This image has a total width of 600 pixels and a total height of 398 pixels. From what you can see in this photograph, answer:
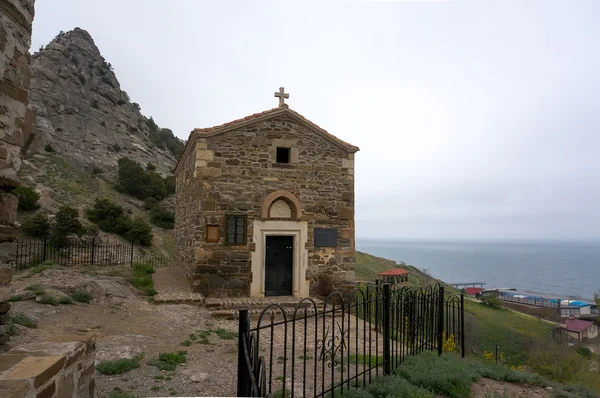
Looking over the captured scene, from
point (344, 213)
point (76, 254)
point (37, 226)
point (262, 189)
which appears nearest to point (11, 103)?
point (262, 189)

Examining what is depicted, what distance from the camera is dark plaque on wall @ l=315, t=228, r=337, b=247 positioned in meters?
11.7

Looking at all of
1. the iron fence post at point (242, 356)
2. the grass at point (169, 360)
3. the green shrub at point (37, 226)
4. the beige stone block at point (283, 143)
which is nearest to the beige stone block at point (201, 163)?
the beige stone block at point (283, 143)

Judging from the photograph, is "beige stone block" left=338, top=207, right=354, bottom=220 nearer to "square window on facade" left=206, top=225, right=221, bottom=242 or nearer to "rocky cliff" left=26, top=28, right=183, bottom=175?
"square window on facade" left=206, top=225, right=221, bottom=242

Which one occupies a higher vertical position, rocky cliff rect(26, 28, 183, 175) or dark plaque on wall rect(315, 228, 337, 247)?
rocky cliff rect(26, 28, 183, 175)

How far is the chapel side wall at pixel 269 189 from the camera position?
1083 cm

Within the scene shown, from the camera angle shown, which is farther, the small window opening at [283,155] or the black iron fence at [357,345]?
the small window opening at [283,155]

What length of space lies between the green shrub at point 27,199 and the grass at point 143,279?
9.98 metres

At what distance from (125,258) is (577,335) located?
2954cm

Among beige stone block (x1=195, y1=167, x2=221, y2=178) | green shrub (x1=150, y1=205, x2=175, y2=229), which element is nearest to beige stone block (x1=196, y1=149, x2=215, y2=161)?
beige stone block (x1=195, y1=167, x2=221, y2=178)

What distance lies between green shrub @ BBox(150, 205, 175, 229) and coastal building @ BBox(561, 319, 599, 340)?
3016 cm

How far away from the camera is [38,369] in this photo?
2410mm

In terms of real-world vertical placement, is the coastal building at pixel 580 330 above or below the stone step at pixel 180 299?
below

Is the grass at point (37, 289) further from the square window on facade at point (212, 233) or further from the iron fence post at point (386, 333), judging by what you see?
the iron fence post at point (386, 333)

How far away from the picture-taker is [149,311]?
9109mm
